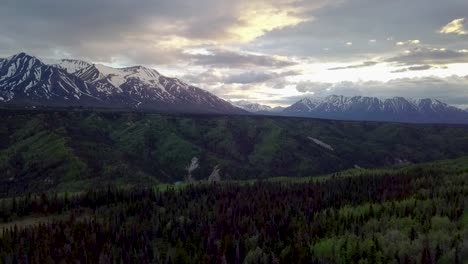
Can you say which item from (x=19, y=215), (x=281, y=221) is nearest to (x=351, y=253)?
(x=281, y=221)

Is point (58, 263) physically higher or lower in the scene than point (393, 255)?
lower

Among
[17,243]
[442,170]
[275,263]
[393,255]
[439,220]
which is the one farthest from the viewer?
[442,170]

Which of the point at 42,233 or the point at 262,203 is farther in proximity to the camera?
the point at 262,203

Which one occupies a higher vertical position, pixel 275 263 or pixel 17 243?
pixel 275 263

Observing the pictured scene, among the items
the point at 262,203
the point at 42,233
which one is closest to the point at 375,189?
the point at 262,203

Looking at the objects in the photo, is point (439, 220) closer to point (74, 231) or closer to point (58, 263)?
point (58, 263)

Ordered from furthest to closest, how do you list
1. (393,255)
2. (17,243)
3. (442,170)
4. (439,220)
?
(442,170) < (17,243) < (439,220) < (393,255)

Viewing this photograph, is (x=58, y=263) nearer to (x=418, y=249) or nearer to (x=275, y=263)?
(x=275, y=263)
